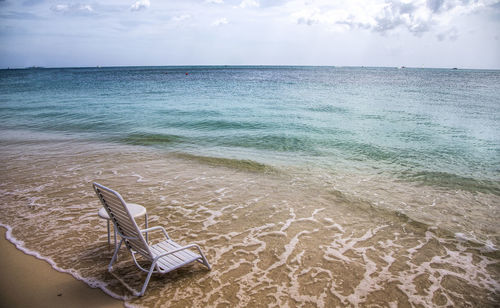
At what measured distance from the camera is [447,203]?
25.3 feet

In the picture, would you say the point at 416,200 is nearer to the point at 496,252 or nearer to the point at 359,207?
the point at 359,207

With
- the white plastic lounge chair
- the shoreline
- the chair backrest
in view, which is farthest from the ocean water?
the chair backrest

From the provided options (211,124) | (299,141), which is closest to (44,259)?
(299,141)

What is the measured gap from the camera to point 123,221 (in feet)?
13.3

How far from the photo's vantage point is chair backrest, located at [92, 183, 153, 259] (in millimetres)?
3837

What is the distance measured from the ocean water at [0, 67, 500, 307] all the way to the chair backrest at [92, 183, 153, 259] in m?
0.61

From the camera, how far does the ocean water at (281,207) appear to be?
14.6 ft

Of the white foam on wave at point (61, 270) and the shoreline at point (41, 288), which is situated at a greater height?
the shoreline at point (41, 288)

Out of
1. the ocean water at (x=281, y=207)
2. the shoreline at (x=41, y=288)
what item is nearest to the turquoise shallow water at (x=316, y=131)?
the ocean water at (x=281, y=207)

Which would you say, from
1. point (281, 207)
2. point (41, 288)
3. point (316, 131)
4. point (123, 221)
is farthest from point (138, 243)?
point (316, 131)

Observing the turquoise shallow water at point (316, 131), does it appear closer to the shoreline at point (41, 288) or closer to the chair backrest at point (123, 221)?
the chair backrest at point (123, 221)

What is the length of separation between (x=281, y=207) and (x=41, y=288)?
186 inches

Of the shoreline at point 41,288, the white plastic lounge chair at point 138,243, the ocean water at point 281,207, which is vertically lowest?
the ocean water at point 281,207

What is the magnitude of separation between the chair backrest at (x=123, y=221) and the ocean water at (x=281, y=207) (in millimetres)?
605
